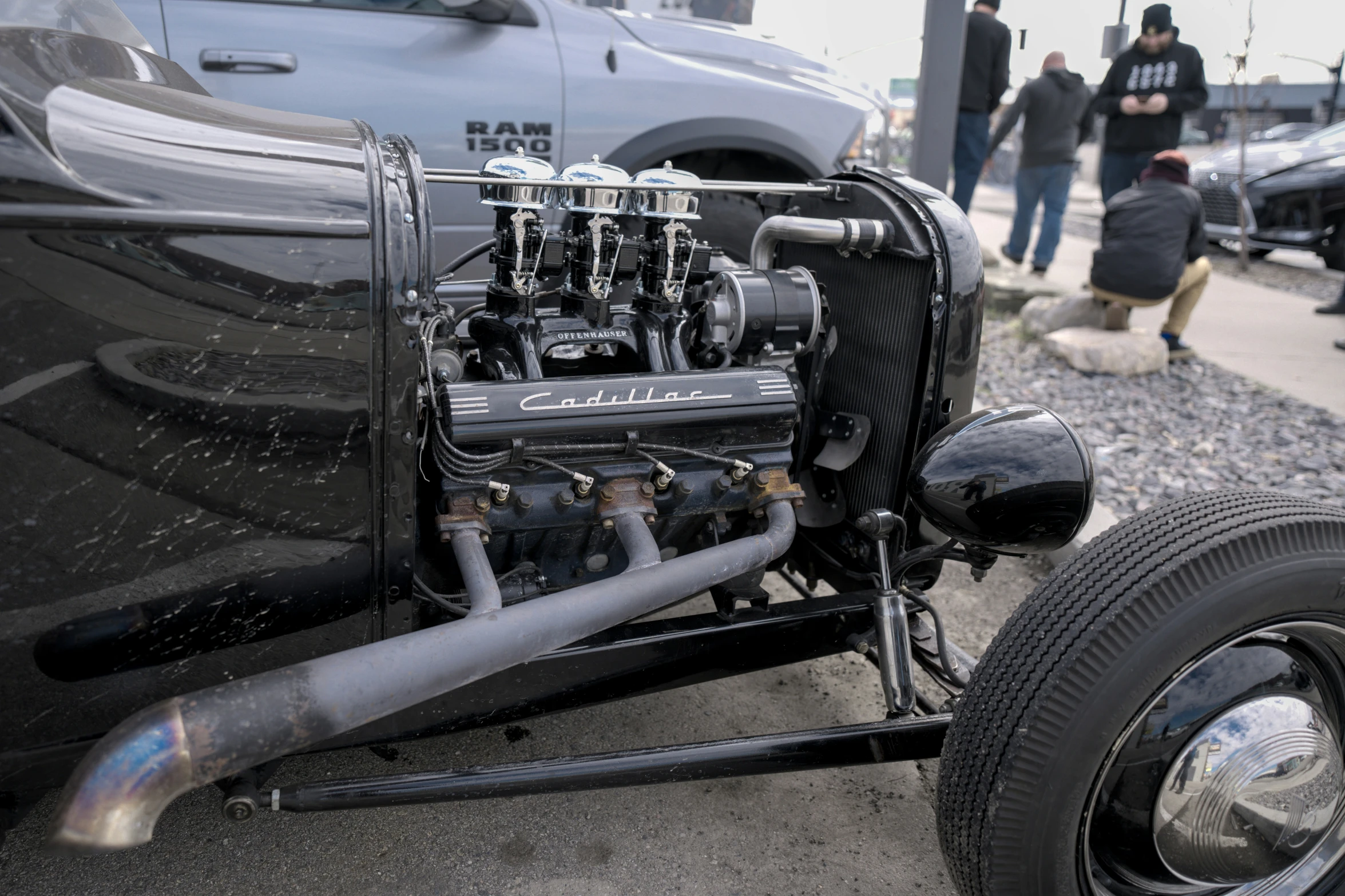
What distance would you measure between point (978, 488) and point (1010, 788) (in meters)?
0.55

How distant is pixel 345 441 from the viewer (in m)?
1.50

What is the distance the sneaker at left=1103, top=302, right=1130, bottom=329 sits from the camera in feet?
19.2

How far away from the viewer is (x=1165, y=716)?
1.73 metres

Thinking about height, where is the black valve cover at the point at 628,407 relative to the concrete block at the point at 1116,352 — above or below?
above

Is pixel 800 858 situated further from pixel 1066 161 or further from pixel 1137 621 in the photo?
pixel 1066 161

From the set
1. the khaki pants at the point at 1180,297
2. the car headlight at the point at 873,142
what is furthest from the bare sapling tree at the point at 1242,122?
the car headlight at the point at 873,142

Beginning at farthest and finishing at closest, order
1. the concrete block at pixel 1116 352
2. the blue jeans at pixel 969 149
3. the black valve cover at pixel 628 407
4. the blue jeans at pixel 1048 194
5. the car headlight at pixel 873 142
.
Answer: the blue jeans at pixel 1048 194
the blue jeans at pixel 969 149
the concrete block at pixel 1116 352
the car headlight at pixel 873 142
the black valve cover at pixel 628 407

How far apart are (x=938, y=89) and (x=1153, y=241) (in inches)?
58.4

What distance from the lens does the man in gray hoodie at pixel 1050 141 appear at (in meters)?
7.22

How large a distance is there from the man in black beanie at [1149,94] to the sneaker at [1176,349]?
3.62ft

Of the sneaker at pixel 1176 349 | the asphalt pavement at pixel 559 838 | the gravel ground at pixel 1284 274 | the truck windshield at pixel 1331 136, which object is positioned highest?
the truck windshield at pixel 1331 136

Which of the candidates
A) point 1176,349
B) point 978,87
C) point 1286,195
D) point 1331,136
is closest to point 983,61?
point 978,87

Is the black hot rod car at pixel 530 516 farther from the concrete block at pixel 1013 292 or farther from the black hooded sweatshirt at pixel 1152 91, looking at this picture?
the black hooded sweatshirt at pixel 1152 91

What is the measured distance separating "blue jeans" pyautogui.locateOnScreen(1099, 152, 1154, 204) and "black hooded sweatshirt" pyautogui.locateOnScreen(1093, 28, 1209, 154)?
1.3 inches
